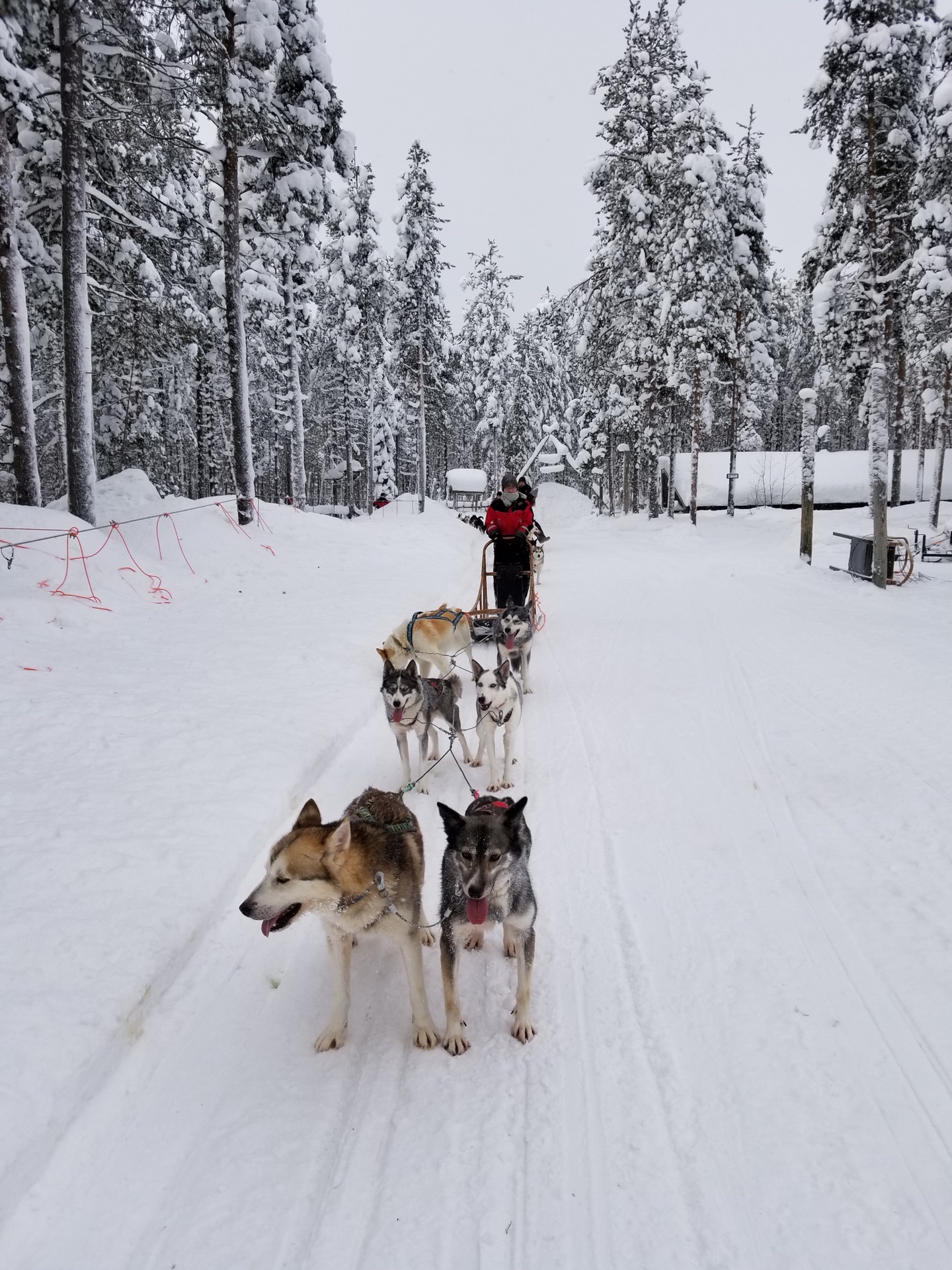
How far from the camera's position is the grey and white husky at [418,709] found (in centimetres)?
567

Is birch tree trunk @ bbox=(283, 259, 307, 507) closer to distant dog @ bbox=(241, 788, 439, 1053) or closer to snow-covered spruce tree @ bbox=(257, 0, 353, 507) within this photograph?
snow-covered spruce tree @ bbox=(257, 0, 353, 507)

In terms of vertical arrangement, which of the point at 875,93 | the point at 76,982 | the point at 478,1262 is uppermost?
the point at 875,93

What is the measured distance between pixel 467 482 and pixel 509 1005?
1865 inches

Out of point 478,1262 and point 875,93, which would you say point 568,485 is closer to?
point 875,93

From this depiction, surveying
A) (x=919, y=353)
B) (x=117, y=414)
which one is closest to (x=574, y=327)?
(x=919, y=353)

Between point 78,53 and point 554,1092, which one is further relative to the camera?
point 78,53

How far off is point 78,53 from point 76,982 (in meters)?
13.6

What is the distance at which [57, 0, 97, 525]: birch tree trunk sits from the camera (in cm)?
1045

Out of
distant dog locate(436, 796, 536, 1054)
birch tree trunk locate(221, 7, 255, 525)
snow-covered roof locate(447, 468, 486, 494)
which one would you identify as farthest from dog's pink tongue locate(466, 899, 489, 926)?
snow-covered roof locate(447, 468, 486, 494)

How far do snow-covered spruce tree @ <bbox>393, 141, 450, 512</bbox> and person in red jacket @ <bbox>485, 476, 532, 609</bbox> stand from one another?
69.3 ft

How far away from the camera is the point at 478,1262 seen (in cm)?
220

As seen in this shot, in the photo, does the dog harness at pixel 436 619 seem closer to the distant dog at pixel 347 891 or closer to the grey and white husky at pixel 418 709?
the grey and white husky at pixel 418 709

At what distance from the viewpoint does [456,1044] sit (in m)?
3.05

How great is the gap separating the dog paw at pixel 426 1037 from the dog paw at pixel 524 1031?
1.21ft
